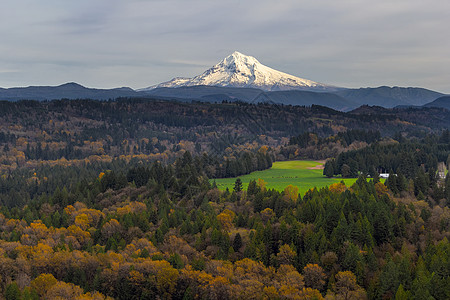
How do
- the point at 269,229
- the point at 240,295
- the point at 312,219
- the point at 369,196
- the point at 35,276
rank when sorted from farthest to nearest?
the point at 369,196 → the point at 312,219 → the point at 269,229 → the point at 35,276 → the point at 240,295

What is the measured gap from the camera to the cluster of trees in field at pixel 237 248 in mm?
95438

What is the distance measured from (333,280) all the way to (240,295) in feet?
73.7

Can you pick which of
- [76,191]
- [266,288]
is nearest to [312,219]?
[266,288]

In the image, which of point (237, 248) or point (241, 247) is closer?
point (237, 248)

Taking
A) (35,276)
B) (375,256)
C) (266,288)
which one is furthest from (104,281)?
(375,256)

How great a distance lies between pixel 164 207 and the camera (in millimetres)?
154500

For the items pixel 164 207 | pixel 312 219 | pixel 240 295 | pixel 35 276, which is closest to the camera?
pixel 240 295

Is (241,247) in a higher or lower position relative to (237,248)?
higher

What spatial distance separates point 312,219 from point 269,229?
17259mm

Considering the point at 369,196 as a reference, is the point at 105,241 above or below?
below

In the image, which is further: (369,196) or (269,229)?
(369,196)

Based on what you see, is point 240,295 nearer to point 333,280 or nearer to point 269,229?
point 333,280

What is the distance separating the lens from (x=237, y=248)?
4702 inches

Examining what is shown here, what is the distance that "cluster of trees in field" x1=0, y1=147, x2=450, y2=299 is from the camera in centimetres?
9544
